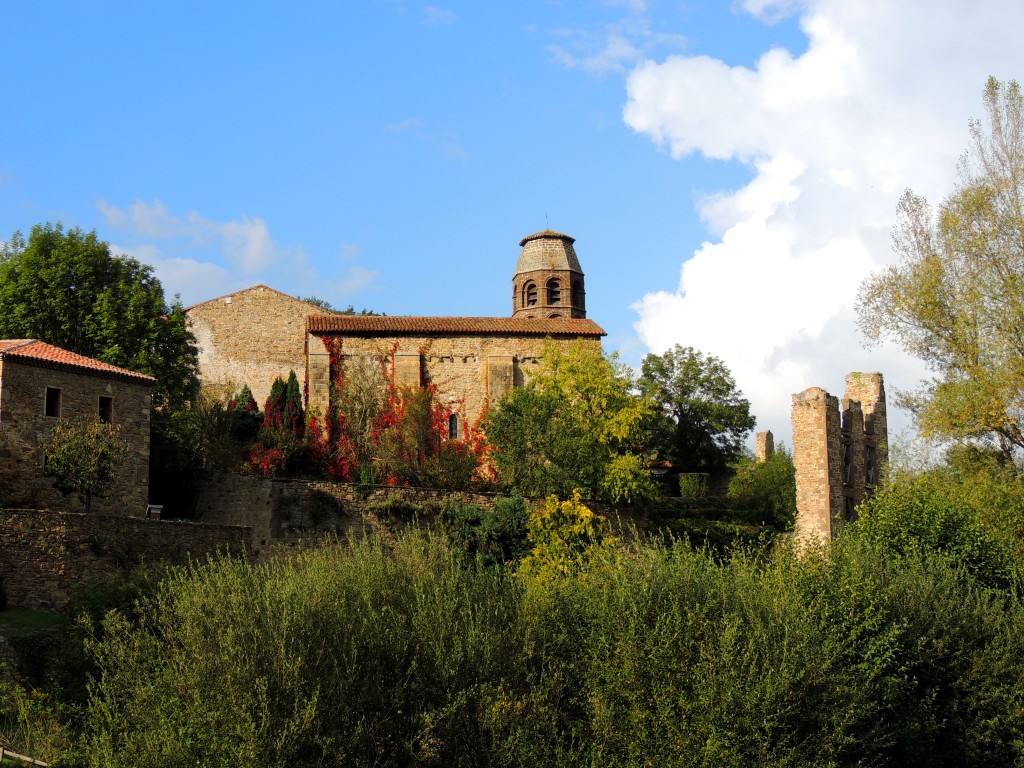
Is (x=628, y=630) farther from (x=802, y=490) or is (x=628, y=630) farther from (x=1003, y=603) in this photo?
(x=802, y=490)

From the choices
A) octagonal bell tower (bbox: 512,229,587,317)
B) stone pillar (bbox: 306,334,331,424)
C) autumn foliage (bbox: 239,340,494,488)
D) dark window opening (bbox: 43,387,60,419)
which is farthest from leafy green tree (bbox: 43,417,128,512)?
octagonal bell tower (bbox: 512,229,587,317)

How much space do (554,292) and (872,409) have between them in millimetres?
21780

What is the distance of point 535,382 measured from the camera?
40312 mm

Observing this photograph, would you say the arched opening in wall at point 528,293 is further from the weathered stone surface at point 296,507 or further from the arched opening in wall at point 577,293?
the weathered stone surface at point 296,507

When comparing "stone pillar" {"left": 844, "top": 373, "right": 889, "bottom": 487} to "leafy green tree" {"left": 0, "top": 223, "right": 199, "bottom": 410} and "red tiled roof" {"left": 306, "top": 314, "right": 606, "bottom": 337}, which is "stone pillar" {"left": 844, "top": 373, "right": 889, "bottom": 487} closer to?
"red tiled roof" {"left": 306, "top": 314, "right": 606, "bottom": 337}

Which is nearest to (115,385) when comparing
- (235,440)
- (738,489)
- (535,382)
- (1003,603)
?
(235,440)

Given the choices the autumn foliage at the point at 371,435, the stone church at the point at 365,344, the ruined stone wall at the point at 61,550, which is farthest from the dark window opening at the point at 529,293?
the ruined stone wall at the point at 61,550

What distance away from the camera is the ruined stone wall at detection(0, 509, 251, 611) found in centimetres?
2358

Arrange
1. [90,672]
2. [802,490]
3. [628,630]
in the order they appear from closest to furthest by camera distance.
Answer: [628,630] < [90,672] < [802,490]

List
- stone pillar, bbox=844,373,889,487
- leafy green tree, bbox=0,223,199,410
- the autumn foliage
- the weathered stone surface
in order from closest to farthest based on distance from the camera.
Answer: the weathered stone surface
leafy green tree, bbox=0,223,199,410
the autumn foliage
stone pillar, bbox=844,373,889,487

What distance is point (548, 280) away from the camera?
60.8 metres

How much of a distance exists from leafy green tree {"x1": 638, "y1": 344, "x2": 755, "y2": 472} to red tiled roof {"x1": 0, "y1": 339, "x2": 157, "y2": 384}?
28550 mm

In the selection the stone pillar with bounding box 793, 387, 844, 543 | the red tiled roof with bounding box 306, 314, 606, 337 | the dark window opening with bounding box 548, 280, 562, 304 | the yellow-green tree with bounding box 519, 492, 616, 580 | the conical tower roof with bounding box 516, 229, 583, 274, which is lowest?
the yellow-green tree with bounding box 519, 492, 616, 580

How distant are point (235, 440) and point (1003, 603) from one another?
26.3 metres
